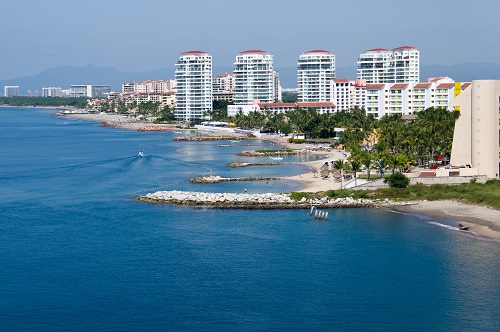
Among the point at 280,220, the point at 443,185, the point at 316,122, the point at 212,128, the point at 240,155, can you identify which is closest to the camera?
the point at 280,220

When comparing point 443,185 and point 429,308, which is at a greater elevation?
point 443,185

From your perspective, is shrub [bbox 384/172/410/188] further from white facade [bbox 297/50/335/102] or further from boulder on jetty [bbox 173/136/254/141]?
white facade [bbox 297/50/335/102]

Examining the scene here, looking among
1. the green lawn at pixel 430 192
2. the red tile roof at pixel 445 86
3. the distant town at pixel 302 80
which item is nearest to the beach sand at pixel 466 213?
the green lawn at pixel 430 192

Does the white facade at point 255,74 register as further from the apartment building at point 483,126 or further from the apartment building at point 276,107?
the apartment building at point 483,126

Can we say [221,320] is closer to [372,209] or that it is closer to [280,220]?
[280,220]

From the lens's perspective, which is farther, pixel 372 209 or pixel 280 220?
pixel 372 209

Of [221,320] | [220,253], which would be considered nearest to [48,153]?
[220,253]
